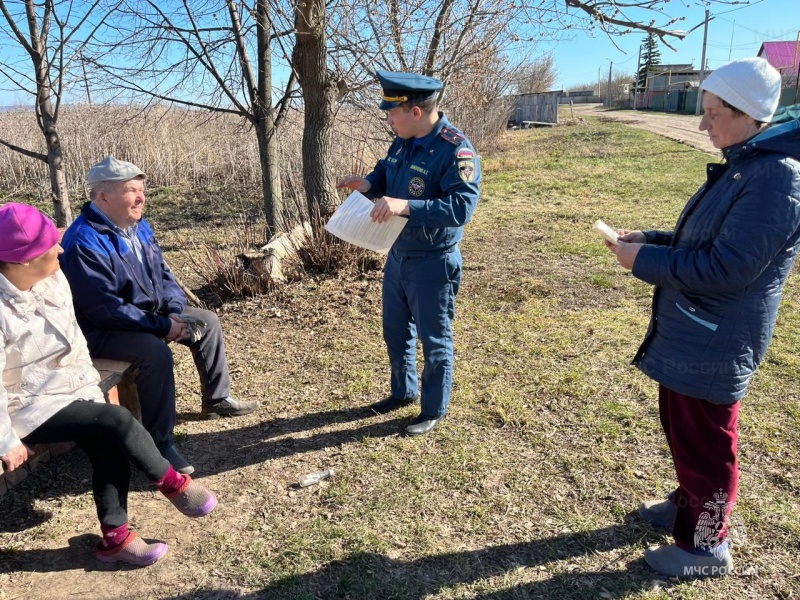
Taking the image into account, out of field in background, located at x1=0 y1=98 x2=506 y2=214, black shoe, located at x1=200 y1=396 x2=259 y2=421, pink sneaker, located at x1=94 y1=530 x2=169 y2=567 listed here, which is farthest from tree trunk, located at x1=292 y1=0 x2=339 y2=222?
field in background, located at x1=0 y1=98 x2=506 y2=214

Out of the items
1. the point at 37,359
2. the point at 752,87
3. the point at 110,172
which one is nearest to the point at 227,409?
the point at 37,359

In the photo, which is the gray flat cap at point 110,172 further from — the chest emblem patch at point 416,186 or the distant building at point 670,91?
the distant building at point 670,91

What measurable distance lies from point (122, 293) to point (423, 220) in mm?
1505

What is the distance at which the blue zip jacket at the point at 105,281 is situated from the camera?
2.60 m

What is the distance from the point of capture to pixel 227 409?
326 centimetres

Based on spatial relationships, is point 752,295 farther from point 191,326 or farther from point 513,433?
point 191,326

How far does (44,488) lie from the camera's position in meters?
2.66

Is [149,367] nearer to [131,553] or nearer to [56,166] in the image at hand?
[131,553]

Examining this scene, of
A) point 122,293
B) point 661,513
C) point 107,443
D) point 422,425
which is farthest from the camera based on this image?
point 422,425

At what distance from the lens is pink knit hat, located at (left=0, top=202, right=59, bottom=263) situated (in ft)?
6.50

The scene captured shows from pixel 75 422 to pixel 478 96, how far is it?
10013 mm

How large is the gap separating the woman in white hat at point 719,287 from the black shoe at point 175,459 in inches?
82.4

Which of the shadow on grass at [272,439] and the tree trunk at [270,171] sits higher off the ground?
the tree trunk at [270,171]

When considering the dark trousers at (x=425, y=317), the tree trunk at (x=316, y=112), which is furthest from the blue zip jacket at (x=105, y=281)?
the tree trunk at (x=316, y=112)
